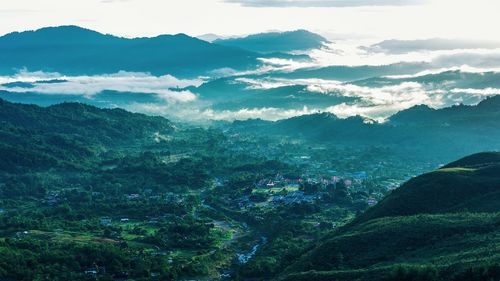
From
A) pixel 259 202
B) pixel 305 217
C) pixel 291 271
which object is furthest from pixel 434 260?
pixel 259 202

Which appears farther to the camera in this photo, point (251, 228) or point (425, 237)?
point (251, 228)

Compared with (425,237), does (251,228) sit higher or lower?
lower

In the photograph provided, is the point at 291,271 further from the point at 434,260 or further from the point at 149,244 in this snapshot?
the point at 149,244

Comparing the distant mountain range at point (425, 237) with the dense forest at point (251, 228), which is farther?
the dense forest at point (251, 228)

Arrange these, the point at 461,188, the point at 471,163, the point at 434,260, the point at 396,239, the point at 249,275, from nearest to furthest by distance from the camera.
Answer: the point at 434,260 → the point at 396,239 → the point at 249,275 → the point at 461,188 → the point at 471,163

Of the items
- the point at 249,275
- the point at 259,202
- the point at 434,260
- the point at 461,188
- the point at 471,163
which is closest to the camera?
the point at 434,260

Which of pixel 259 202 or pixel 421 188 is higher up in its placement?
pixel 421 188

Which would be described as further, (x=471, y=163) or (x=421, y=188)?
(x=471, y=163)

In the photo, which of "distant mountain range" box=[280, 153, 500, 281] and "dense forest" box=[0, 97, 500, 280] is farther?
"dense forest" box=[0, 97, 500, 280]
